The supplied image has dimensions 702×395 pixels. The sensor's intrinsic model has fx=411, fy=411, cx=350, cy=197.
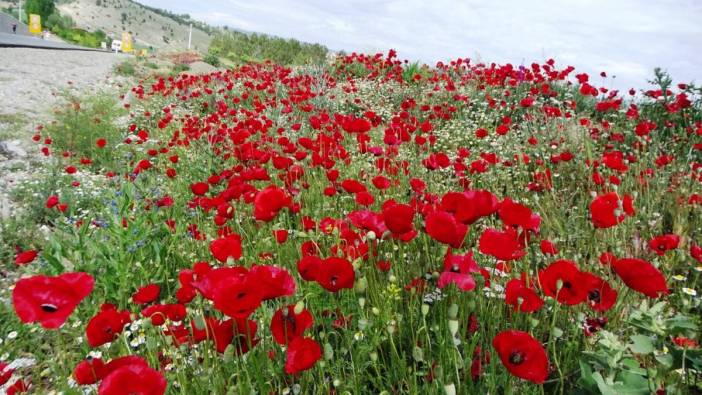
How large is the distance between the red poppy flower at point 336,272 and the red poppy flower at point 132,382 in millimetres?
482

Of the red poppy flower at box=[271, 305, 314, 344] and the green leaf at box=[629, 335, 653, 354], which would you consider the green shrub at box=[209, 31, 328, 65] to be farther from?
the green leaf at box=[629, 335, 653, 354]

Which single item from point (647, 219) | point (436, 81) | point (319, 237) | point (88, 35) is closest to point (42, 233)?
point (319, 237)

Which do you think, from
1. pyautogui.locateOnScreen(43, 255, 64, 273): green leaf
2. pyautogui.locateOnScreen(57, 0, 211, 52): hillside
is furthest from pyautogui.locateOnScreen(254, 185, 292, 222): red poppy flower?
pyautogui.locateOnScreen(57, 0, 211, 52): hillside

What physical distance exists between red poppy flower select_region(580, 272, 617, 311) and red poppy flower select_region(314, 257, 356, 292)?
0.65 m

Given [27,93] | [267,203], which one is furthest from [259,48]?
[267,203]

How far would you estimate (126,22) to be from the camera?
124 m

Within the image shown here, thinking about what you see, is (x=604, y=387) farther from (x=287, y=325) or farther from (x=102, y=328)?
(x=102, y=328)

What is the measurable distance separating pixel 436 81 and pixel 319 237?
7.50 meters

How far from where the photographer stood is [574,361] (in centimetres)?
158

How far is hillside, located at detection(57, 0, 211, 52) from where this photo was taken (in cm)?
10681

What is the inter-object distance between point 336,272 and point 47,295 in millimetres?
728

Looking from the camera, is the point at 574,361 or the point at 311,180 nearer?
the point at 574,361

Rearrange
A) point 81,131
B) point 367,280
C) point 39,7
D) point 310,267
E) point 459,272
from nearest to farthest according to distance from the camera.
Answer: point 310,267 < point 459,272 < point 367,280 < point 81,131 < point 39,7

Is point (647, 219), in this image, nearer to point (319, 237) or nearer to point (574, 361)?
→ point (574, 361)
